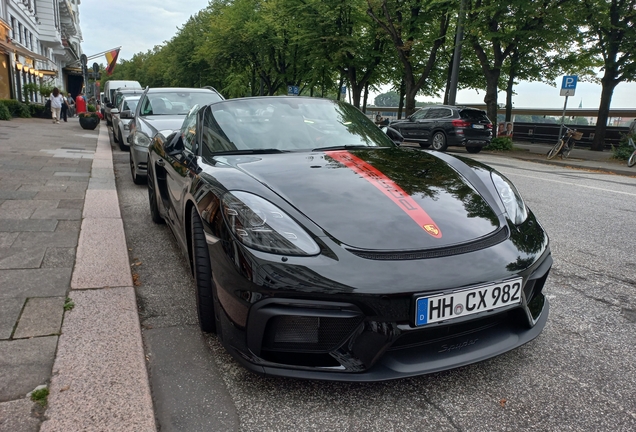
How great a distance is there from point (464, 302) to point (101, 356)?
1.70 m

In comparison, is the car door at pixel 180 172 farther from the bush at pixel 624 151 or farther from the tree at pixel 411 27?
the tree at pixel 411 27

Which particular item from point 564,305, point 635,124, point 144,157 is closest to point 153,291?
point 564,305

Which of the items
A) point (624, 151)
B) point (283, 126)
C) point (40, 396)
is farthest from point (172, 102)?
point (624, 151)

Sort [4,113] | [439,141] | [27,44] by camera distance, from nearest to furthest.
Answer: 1. [439,141]
2. [4,113]
3. [27,44]

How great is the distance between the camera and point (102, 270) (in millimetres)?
3539

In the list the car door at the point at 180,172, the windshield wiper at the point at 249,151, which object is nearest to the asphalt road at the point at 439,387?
the car door at the point at 180,172

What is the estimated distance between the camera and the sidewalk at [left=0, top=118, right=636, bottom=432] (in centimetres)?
196

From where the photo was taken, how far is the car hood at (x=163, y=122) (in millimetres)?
7164

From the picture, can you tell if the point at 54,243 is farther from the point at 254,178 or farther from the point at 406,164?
the point at 406,164

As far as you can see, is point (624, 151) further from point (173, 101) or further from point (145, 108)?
point (145, 108)

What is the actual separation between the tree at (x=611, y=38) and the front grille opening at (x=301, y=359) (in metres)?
19.4

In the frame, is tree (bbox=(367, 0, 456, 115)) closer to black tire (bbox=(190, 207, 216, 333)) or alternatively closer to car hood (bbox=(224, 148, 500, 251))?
car hood (bbox=(224, 148, 500, 251))

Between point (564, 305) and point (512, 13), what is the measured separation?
18.5 m

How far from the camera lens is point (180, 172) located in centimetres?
335
